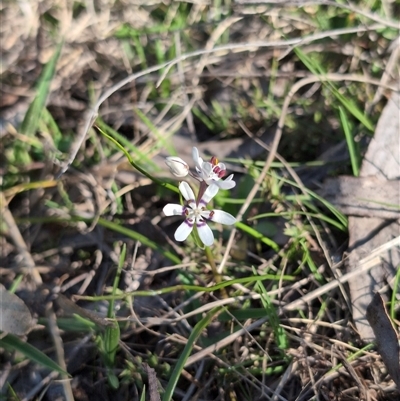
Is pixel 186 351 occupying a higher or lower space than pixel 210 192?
lower

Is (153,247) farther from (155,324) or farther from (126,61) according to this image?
(126,61)

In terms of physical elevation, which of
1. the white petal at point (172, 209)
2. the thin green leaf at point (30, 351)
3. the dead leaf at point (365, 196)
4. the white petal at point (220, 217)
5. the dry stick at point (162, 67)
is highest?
the dry stick at point (162, 67)

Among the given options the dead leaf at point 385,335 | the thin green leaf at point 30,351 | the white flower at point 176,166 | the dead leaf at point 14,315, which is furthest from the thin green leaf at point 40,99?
the dead leaf at point 385,335

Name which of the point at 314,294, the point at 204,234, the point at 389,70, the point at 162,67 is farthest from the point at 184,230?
the point at 389,70

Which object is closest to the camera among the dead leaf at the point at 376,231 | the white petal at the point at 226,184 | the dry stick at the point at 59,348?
the white petal at the point at 226,184

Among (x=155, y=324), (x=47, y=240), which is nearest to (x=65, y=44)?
(x=47, y=240)

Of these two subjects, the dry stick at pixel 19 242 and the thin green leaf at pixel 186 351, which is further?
the dry stick at pixel 19 242

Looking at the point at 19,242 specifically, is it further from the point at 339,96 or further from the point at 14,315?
the point at 339,96

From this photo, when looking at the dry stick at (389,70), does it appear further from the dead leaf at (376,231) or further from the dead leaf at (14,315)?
the dead leaf at (14,315)
